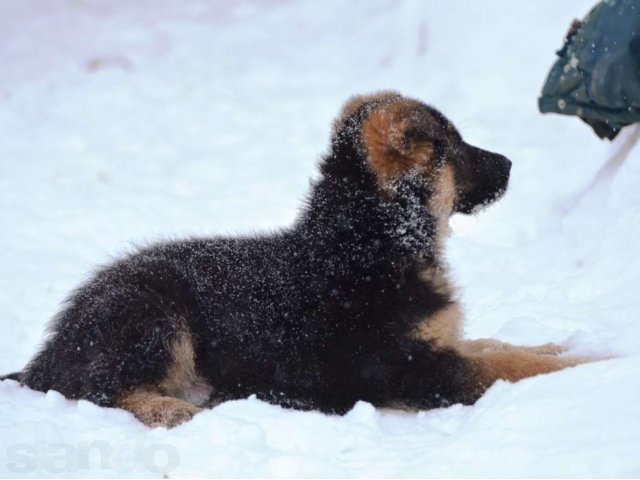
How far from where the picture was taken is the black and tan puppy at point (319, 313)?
4.33m

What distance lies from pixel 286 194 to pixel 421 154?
4.77m

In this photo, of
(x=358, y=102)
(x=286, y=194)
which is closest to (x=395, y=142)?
(x=358, y=102)

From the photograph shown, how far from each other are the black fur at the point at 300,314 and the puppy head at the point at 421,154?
0.14 feet

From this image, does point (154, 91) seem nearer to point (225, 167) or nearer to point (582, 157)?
point (225, 167)

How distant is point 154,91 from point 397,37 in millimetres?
3291

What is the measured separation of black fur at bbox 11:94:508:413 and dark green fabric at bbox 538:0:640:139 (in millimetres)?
2899

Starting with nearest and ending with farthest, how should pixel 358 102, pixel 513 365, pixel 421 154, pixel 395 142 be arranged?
1. pixel 513 365
2. pixel 395 142
3. pixel 421 154
4. pixel 358 102

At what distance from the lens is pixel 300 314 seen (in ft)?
14.6

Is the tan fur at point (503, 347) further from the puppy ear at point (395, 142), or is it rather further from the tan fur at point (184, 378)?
the tan fur at point (184, 378)

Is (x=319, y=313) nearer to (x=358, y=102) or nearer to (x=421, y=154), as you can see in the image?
(x=421, y=154)

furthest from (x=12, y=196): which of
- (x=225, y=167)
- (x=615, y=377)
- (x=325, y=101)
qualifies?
(x=615, y=377)

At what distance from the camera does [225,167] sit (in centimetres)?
1016

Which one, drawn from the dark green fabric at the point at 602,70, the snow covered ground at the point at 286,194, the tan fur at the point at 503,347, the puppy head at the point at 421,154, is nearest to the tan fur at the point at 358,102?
the puppy head at the point at 421,154

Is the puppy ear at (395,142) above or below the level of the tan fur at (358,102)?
below
